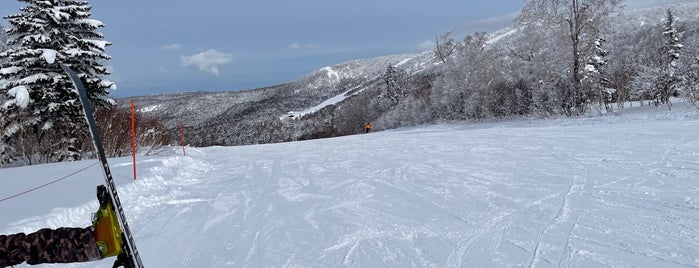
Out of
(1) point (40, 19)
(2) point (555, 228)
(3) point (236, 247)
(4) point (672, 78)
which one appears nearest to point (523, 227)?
(2) point (555, 228)

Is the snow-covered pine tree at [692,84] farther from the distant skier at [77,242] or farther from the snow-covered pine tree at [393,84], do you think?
the snow-covered pine tree at [393,84]

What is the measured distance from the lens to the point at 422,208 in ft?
19.9

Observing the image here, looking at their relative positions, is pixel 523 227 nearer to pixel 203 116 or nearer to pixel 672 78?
pixel 672 78

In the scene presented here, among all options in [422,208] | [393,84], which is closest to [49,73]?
[422,208]

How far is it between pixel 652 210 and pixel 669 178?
1.99 metres

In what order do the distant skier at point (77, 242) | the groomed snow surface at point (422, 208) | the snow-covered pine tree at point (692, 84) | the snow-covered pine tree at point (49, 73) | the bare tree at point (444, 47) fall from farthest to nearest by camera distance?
the bare tree at point (444, 47)
the snow-covered pine tree at point (692, 84)
the snow-covered pine tree at point (49, 73)
the groomed snow surface at point (422, 208)
the distant skier at point (77, 242)

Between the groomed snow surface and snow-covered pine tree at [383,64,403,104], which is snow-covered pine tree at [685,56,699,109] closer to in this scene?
the groomed snow surface

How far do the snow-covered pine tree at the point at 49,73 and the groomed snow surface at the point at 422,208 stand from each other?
18.4 feet

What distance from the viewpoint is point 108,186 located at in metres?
3.03

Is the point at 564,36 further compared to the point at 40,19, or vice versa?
the point at 564,36

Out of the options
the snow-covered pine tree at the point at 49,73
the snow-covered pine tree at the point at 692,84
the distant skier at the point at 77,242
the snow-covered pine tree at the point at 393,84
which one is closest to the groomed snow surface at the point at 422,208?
the distant skier at the point at 77,242

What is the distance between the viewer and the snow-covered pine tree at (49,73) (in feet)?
52.5

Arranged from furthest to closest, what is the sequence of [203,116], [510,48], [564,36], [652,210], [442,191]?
[203,116] → [510,48] → [564,36] → [442,191] → [652,210]

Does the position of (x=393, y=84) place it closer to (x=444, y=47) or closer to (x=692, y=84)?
(x=444, y=47)
